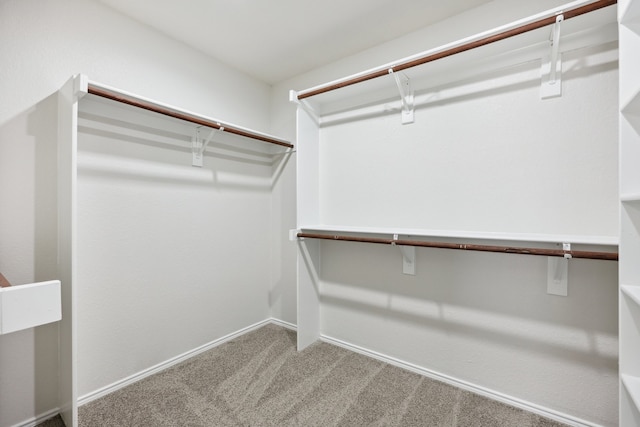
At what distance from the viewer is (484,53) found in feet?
5.35

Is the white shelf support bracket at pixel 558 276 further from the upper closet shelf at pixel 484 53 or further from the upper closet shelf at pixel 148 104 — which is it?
the upper closet shelf at pixel 148 104

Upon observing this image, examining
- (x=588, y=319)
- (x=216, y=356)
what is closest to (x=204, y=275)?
(x=216, y=356)

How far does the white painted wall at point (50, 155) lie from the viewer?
147 centimetres

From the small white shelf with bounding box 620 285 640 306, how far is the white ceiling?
5.49 ft

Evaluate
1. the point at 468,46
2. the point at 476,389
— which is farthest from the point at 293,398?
the point at 468,46

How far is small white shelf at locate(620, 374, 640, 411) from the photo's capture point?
944mm

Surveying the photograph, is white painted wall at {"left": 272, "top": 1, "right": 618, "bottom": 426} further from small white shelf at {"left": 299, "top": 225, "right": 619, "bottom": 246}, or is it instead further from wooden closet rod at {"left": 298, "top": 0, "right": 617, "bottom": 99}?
wooden closet rod at {"left": 298, "top": 0, "right": 617, "bottom": 99}

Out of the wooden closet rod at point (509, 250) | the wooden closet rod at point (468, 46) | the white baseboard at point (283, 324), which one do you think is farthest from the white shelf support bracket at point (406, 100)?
the white baseboard at point (283, 324)

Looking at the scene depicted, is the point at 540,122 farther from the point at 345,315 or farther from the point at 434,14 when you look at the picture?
the point at 345,315

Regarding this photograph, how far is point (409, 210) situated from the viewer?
2021 mm

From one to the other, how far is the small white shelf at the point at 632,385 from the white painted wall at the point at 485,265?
488 mm

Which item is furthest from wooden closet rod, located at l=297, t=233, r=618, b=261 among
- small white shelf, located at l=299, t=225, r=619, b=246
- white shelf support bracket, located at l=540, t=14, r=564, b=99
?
white shelf support bracket, located at l=540, t=14, r=564, b=99

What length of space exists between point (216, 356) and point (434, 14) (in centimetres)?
277

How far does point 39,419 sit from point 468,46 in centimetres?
298
